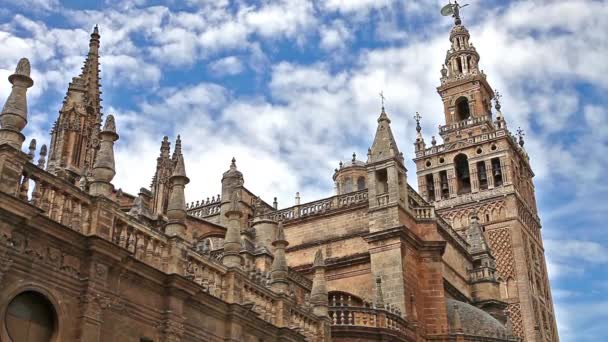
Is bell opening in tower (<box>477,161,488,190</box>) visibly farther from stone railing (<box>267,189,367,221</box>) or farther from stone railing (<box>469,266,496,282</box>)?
stone railing (<box>267,189,367,221</box>)

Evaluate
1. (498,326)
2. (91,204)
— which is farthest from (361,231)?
(91,204)

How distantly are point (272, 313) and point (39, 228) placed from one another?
25.3ft

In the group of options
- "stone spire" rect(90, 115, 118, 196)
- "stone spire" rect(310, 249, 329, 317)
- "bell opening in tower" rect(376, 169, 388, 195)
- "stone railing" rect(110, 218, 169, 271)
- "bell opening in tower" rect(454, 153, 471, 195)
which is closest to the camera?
"stone spire" rect(90, 115, 118, 196)

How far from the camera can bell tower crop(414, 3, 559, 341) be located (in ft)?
171

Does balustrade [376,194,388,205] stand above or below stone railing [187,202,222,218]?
below

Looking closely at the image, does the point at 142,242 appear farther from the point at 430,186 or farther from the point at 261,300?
the point at 430,186

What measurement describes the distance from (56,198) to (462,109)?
180 ft

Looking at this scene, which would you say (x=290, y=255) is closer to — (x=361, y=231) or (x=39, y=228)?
(x=361, y=231)

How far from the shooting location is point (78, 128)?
26969 millimetres

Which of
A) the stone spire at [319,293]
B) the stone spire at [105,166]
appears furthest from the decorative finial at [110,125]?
the stone spire at [319,293]

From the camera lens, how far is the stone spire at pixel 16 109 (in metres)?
11.5

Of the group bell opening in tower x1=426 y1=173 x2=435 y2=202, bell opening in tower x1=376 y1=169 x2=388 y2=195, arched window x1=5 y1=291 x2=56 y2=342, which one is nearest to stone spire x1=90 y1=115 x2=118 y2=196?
arched window x1=5 y1=291 x2=56 y2=342

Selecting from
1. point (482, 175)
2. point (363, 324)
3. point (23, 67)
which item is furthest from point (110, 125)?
point (482, 175)

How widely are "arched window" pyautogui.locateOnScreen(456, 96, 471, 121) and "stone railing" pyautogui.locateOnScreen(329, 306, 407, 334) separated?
40.1 metres
